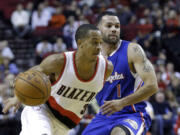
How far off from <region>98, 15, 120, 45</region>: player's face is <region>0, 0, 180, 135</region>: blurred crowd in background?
337 centimetres

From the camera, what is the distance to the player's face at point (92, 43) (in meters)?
3.79

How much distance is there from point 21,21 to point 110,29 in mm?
7435

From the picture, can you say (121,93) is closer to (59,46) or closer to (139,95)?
(139,95)

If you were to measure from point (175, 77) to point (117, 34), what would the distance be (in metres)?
6.80

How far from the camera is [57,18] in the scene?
38.7ft

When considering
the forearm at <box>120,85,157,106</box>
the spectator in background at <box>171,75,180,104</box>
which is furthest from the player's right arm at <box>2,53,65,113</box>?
the spectator in background at <box>171,75,180,104</box>

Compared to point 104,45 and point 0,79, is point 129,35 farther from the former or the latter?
point 104,45

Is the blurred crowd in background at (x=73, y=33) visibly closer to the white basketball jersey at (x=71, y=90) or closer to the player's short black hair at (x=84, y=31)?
the white basketball jersey at (x=71, y=90)

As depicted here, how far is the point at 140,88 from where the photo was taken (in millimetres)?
4125

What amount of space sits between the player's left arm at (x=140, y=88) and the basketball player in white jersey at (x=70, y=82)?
327 mm

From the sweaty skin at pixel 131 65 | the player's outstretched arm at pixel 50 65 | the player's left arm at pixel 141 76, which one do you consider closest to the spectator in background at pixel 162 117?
the sweaty skin at pixel 131 65

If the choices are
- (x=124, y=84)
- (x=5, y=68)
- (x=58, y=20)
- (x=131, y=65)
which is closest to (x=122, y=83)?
(x=124, y=84)

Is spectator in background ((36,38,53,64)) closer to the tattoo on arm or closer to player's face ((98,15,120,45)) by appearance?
player's face ((98,15,120,45))

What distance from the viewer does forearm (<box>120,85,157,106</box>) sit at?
4.00 meters
